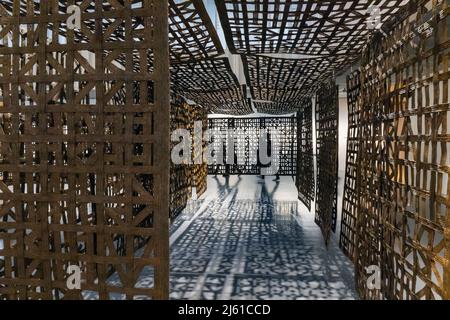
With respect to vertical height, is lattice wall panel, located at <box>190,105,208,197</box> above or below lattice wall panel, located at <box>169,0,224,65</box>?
below

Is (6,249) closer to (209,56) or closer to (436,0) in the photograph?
(436,0)

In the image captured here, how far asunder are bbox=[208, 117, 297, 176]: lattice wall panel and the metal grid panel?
Answer: 11.7 metres

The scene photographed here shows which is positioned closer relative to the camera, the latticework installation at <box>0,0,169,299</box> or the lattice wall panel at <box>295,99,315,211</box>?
the latticework installation at <box>0,0,169,299</box>

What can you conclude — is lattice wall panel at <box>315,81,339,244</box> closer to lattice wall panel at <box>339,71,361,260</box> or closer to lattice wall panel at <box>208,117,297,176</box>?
lattice wall panel at <box>339,71,361,260</box>

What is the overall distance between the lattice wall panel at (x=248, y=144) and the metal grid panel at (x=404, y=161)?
1170 centimetres

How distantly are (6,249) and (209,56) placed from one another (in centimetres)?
455

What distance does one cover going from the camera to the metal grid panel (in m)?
2.24

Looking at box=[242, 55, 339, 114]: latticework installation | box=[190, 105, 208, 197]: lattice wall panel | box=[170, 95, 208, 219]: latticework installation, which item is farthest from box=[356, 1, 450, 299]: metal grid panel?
box=[190, 105, 208, 197]: lattice wall panel

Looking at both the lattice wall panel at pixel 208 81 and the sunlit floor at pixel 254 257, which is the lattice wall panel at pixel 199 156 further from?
the sunlit floor at pixel 254 257

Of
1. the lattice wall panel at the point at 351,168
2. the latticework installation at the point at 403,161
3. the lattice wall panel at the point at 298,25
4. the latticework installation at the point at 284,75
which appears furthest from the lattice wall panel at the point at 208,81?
the latticework installation at the point at 403,161

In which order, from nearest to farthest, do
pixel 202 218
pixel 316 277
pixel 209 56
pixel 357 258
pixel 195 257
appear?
1. pixel 357 258
2. pixel 316 277
3. pixel 195 257
4. pixel 209 56
5. pixel 202 218

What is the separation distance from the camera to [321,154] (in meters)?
7.35
